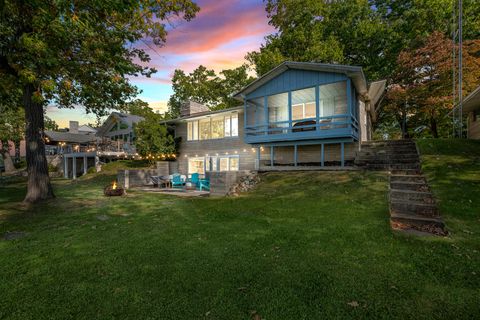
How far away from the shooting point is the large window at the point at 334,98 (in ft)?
45.1

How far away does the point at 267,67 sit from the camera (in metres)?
22.3

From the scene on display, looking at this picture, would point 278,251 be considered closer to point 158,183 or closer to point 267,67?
point 158,183

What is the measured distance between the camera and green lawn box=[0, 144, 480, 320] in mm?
2906

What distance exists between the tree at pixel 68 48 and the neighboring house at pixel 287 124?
6.92 meters

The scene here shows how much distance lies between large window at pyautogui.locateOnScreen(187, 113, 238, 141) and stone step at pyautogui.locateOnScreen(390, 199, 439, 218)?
41.6ft

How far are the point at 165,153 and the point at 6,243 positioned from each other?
1470 cm

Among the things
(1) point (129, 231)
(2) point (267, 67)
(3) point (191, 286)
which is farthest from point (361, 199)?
(2) point (267, 67)

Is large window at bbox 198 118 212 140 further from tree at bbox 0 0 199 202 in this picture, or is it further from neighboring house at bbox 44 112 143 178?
tree at bbox 0 0 199 202

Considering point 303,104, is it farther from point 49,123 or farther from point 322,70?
point 49,123

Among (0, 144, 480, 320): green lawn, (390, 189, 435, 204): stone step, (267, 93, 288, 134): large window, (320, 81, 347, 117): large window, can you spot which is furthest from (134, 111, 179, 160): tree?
(390, 189, 435, 204): stone step

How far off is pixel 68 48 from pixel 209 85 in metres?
28.5

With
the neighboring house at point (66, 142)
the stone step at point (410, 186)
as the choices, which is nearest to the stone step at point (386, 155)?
the stone step at point (410, 186)

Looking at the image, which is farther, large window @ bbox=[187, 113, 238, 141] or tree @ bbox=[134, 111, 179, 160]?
tree @ bbox=[134, 111, 179, 160]

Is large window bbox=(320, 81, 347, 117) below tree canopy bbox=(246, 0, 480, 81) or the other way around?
below
